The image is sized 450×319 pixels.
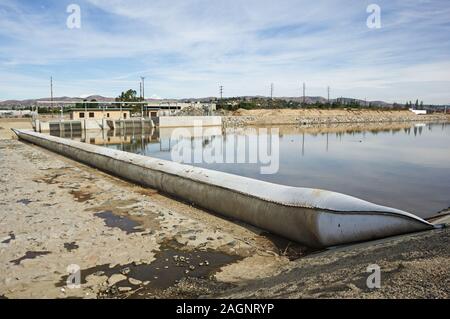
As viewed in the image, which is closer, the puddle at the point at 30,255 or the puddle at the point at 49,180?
the puddle at the point at 30,255

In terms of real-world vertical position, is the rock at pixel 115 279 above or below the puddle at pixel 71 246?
below

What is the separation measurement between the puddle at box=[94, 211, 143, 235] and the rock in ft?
4.97

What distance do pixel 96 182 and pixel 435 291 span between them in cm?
884

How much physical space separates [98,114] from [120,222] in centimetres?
4425

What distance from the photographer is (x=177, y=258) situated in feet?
15.2

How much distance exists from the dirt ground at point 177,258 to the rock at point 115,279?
0.4 inches

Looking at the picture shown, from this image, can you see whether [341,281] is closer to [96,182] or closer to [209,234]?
[209,234]

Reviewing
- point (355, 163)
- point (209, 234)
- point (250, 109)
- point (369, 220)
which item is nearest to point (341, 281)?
point (369, 220)

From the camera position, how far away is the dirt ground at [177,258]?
3117mm

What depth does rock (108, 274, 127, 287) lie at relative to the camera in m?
3.90

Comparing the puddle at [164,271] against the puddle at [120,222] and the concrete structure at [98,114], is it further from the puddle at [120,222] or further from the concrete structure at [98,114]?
the concrete structure at [98,114]

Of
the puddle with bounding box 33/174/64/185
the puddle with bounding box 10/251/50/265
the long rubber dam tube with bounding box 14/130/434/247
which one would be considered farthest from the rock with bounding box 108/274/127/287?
the puddle with bounding box 33/174/64/185

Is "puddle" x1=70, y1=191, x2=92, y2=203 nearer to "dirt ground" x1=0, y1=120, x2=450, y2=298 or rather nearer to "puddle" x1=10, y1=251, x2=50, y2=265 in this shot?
"dirt ground" x1=0, y1=120, x2=450, y2=298

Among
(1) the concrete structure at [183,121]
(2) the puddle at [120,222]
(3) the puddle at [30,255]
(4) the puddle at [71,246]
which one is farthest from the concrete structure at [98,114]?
(3) the puddle at [30,255]
